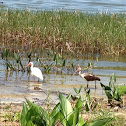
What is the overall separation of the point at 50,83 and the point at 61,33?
5.25m

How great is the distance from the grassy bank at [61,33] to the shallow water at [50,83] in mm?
1164

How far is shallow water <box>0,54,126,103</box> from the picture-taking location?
7645 millimetres

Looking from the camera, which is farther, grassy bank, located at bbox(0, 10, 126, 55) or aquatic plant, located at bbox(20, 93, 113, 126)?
grassy bank, located at bbox(0, 10, 126, 55)

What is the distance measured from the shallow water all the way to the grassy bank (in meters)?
1.16

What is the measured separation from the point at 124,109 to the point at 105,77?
181 inches

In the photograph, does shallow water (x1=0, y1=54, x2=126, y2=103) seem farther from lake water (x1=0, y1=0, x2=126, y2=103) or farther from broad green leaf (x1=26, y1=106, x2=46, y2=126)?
broad green leaf (x1=26, y1=106, x2=46, y2=126)

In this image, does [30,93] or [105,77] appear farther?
[105,77]

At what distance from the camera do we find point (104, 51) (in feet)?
46.2

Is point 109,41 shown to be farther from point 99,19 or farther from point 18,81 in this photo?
point 18,81

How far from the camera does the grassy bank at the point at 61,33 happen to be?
46.1 ft

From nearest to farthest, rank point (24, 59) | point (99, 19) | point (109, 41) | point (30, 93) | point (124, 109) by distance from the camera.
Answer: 1. point (124, 109)
2. point (30, 93)
3. point (24, 59)
4. point (109, 41)
5. point (99, 19)

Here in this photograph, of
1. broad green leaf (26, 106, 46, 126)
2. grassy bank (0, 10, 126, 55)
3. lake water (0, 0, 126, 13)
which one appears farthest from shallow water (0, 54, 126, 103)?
lake water (0, 0, 126, 13)

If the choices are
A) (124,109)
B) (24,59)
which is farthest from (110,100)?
(24,59)

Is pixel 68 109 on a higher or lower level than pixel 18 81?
higher
